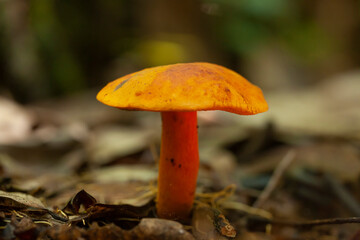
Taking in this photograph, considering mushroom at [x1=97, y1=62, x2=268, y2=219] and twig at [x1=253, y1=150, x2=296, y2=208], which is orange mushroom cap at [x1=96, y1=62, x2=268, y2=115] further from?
twig at [x1=253, y1=150, x2=296, y2=208]

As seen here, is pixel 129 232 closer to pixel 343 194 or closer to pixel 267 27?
pixel 343 194

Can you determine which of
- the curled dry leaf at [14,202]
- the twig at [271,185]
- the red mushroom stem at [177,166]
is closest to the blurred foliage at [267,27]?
the twig at [271,185]

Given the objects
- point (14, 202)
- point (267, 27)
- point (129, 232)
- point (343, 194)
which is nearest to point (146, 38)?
point (267, 27)

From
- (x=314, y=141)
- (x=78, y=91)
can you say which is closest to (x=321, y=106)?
(x=314, y=141)

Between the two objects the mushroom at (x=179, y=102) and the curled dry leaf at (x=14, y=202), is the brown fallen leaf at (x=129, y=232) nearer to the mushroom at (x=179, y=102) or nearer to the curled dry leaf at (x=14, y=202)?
the curled dry leaf at (x=14, y=202)

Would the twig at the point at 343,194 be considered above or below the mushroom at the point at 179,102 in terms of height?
below

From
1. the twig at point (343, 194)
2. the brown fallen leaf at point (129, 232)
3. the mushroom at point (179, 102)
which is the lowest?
the twig at point (343, 194)

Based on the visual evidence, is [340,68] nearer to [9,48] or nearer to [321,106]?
[321,106]

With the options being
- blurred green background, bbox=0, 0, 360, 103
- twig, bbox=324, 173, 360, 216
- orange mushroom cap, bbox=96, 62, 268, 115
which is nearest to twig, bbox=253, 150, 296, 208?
twig, bbox=324, 173, 360, 216
